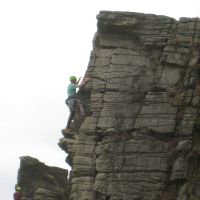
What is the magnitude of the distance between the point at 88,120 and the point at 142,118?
328 cm

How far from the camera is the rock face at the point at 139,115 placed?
34.6 metres

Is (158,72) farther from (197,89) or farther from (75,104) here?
(75,104)

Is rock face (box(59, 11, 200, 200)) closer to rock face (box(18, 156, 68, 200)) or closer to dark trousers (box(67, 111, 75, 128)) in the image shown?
dark trousers (box(67, 111, 75, 128))

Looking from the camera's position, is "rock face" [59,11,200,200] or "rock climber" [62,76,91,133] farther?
"rock climber" [62,76,91,133]

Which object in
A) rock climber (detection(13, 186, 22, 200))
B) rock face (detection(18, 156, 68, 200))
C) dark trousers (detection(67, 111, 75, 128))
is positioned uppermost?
dark trousers (detection(67, 111, 75, 128))

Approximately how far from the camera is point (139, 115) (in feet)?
121

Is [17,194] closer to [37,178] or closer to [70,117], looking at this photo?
[37,178]

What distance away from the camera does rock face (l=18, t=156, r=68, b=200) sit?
41.1 m

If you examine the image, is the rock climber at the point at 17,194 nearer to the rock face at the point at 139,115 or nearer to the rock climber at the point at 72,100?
the rock face at the point at 139,115

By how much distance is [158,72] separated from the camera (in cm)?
3853

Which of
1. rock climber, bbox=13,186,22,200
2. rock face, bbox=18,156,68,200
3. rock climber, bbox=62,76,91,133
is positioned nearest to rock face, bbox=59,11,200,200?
rock climber, bbox=62,76,91,133

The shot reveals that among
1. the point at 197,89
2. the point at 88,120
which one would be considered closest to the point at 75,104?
the point at 88,120

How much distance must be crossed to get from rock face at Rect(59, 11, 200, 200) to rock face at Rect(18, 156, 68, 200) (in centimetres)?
285

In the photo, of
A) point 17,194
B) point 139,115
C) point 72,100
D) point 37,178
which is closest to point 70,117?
point 72,100
